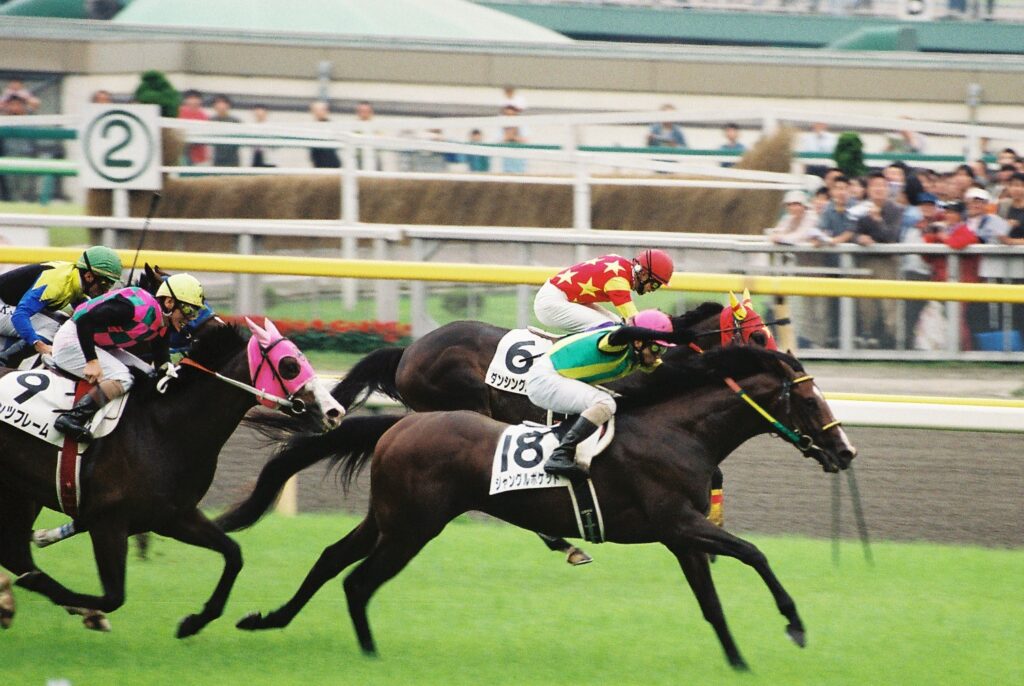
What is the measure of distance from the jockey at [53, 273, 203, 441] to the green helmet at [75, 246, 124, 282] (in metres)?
0.23

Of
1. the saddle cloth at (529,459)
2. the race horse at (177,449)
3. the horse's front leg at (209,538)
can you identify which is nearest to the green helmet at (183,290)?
the race horse at (177,449)

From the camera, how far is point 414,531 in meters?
5.31

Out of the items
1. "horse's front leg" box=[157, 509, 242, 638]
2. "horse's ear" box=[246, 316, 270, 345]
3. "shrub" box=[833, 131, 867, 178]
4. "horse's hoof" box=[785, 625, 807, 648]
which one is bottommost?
"horse's hoof" box=[785, 625, 807, 648]

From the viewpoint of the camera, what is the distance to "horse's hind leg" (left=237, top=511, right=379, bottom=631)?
5426 mm

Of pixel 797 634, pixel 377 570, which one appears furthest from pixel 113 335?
pixel 797 634

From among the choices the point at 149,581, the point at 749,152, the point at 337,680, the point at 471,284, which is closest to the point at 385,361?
the point at 471,284

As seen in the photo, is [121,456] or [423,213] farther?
[423,213]

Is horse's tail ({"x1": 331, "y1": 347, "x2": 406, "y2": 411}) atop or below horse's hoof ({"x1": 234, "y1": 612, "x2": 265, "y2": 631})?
atop

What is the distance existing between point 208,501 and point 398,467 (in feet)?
8.51

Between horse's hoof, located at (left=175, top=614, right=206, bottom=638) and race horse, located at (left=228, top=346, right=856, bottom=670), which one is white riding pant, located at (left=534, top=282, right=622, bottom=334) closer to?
race horse, located at (left=228, top=346, right=856, bottom=670)

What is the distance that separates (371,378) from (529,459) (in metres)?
1.99

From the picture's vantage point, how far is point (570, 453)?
530 cm

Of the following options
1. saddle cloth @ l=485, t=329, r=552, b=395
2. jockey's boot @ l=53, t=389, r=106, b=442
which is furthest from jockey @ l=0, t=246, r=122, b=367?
saddle cloth @ l=485, t=329, r=552, b=395

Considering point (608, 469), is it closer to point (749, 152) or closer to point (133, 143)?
point (133, 143)
